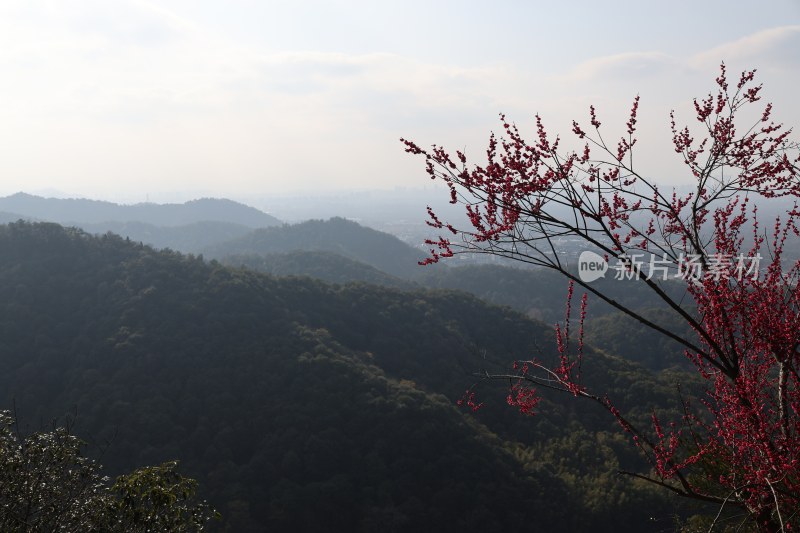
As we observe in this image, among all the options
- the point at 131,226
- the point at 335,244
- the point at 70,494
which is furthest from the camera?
the point at 131,226

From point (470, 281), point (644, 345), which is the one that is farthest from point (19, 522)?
point (470, 281)

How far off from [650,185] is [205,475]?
30839 millimetres

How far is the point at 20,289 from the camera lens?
43188 mm

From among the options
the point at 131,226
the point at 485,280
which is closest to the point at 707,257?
the point at 485,280

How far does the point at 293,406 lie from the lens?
1346 inches

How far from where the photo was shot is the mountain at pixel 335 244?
5285 inches

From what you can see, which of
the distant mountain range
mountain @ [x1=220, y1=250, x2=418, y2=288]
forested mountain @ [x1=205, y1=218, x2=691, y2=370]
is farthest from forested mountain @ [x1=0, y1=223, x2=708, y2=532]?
the distant mountain range

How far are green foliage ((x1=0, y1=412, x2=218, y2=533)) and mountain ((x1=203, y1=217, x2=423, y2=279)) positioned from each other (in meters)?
122

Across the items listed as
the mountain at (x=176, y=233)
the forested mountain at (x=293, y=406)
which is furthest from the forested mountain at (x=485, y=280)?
the mountain at (x=176, y=233)

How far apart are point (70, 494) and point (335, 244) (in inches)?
5214

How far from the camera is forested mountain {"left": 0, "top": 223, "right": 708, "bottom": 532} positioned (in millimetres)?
29516

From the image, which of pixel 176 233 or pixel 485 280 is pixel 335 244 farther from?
pixel 176 233

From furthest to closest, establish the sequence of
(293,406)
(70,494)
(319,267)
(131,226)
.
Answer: (131,226) < (319,267) < (293,406) < (70,494)

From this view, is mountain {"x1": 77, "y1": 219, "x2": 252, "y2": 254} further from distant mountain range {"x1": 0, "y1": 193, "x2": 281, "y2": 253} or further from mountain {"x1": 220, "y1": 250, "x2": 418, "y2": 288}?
mountain {"x1": 220, "y1": 250, "x2": 418, "y2": 288}
